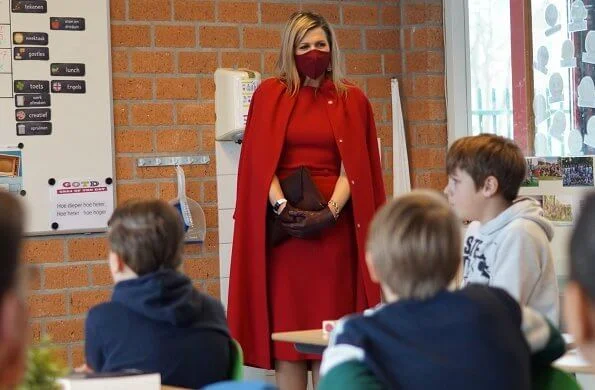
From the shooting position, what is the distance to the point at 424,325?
1.82m

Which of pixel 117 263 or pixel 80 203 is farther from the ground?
pixel 80 203

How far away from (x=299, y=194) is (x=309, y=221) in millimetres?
133

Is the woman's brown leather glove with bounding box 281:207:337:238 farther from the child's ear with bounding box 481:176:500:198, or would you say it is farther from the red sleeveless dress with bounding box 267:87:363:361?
the child's ear with bounding box 481:176:500:198

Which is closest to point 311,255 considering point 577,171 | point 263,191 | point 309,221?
point 309,221

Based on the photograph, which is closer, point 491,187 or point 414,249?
point 414,249

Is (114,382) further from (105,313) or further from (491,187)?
(491,187)

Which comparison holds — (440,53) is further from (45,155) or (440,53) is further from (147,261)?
(147,261)

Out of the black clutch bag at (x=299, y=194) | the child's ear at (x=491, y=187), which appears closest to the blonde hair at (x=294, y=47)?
the black clutch bag at (x=299, y=194)

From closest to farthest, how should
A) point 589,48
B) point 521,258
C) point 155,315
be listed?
1. point 155,315
2. point 521,258
3. point 589,48

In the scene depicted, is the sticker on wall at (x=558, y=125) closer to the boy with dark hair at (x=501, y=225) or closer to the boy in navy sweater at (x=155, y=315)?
the boy with dark hair at (x=501, y=225)

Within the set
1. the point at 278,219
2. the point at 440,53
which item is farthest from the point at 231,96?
the point at 440,53

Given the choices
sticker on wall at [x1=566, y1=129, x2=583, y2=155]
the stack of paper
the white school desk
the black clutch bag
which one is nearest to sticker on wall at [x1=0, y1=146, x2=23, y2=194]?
the black clutch bag

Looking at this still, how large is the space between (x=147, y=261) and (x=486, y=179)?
1263 millimetres

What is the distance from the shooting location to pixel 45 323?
461 cm
